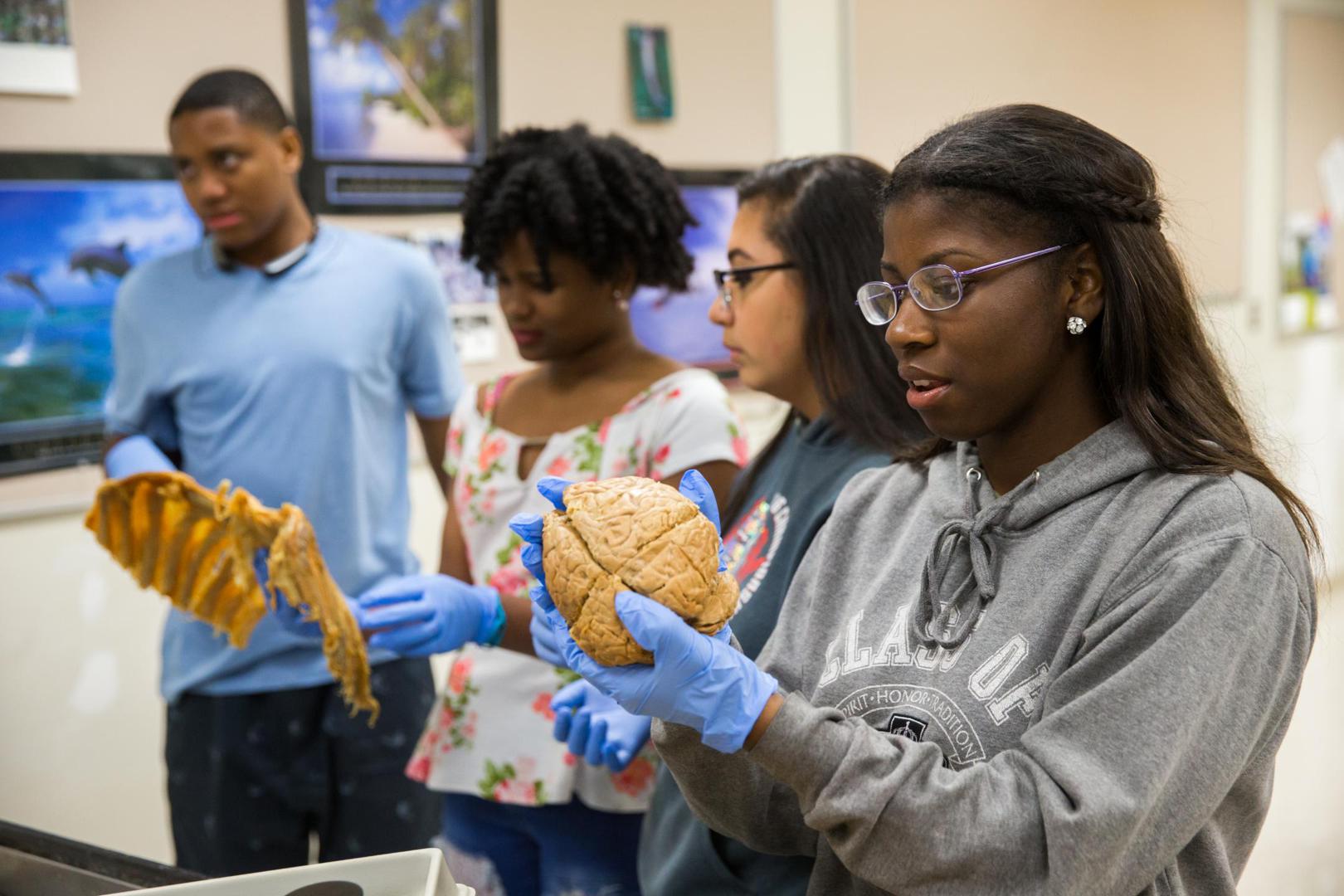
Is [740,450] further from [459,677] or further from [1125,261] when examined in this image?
[1125,261]

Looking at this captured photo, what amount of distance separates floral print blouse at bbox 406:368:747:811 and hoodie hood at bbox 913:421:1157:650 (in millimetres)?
592

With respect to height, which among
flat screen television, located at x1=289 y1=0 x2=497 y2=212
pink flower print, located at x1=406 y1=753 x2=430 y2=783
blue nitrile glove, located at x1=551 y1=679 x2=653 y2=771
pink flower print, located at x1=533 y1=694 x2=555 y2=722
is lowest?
pink flower print, located at x1=406 y1=753 x2=430 y2=783

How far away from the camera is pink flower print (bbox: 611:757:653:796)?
1.62 m

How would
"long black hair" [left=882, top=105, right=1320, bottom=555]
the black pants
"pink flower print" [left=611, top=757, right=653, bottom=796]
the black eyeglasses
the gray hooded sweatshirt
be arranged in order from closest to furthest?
1. the gray hooded sweatshirt
2. "long black hair" [left=882, top=105, right=1320, bottom=555]
3. the black eyeglasses
4. "pink flower print" [left=611, top=757, right=653, bottom=796]
5. the black pants

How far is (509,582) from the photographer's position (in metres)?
1.75

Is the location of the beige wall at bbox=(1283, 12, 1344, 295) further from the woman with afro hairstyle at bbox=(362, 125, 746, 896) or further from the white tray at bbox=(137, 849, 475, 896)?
the white tray at bbox=(137, 849, 475, 896)

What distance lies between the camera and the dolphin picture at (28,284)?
2.43 meters

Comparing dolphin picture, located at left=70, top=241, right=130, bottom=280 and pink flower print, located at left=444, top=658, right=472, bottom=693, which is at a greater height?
dolphin picture, located at left=70, top=241, right=130, bottom=280

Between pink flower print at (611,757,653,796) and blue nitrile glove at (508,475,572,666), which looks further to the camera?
pink flower print at (611,757,653,796)

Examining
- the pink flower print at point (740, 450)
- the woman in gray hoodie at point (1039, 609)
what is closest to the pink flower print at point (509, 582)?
the pink flower print at point (740, 450)

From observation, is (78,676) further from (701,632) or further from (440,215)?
(701,632)

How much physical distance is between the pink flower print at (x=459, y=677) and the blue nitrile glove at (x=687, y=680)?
81 cm

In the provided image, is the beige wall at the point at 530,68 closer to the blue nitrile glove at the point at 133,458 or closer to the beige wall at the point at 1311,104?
the blue nitrile glove at the point at 133,458

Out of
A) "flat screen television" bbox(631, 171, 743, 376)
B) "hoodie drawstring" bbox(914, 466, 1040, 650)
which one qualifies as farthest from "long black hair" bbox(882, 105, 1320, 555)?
"flat screen television" bbox(631, 171, 743, 376)
